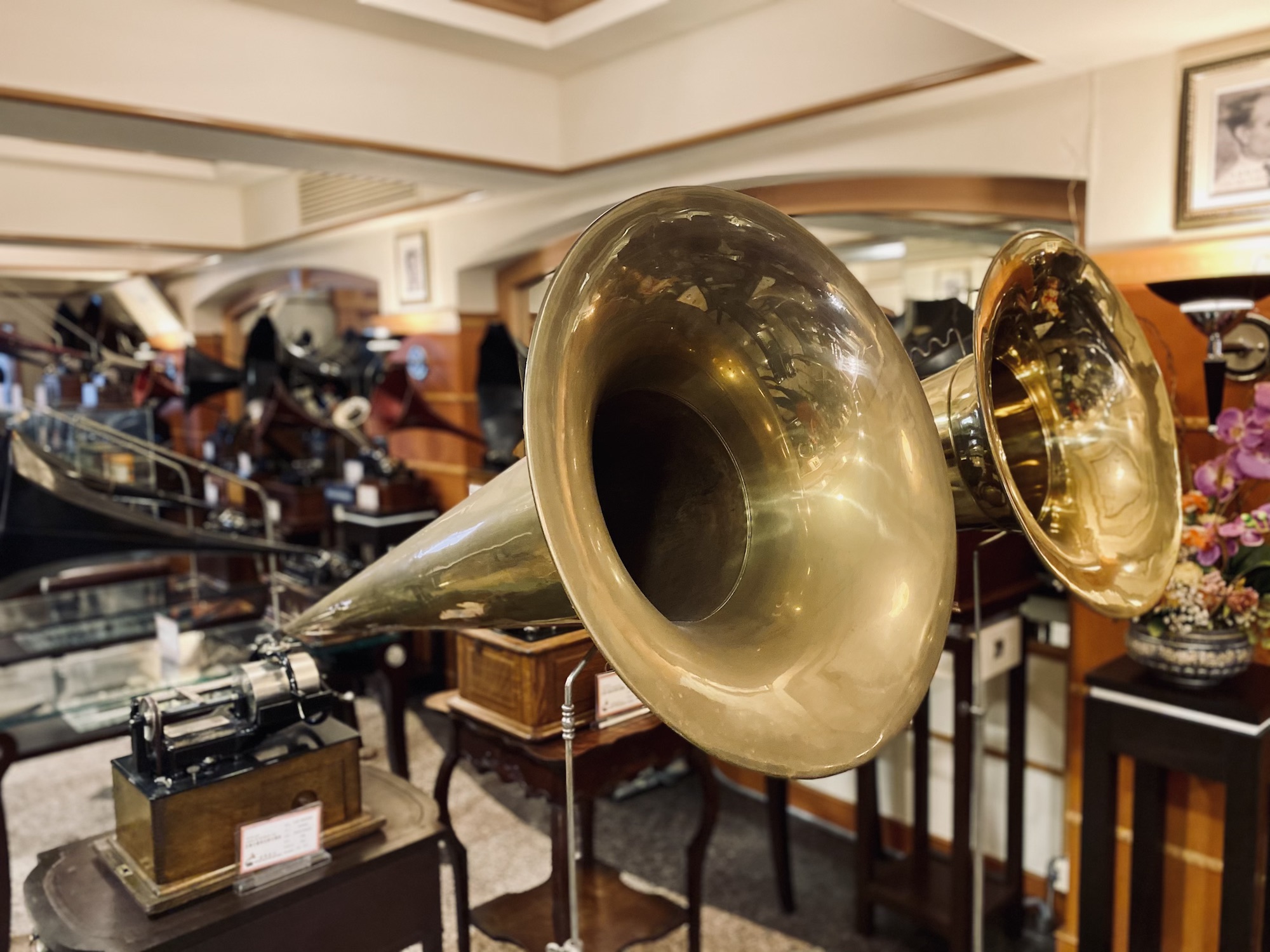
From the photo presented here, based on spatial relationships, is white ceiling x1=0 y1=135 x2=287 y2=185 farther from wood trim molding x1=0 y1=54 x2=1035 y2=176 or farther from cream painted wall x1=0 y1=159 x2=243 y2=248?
wood trim molding x1=0 y1=54 x2=1035 y2=176

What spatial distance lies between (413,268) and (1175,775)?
396 cm

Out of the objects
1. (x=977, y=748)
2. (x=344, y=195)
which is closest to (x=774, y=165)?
(x=977, y=748)

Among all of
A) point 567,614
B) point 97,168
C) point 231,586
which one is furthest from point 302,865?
point 97,168

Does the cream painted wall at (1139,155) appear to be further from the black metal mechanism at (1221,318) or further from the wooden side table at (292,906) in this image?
the wooden side table at (292,906)

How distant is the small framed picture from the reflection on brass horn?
3.60 m

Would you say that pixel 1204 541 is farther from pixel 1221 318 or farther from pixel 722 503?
pixel 722 503

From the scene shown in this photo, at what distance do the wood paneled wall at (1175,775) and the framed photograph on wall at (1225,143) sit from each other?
3.3 inches

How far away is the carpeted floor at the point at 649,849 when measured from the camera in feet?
8.63

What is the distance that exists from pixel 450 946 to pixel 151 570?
298cm

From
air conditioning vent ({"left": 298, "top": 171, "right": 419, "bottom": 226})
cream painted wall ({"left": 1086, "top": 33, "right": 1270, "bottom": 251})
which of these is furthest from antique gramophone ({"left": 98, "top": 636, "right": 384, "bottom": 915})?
air conditioning vent ({"left": 298, "top": 171, "right": 419, "bottom": 226})

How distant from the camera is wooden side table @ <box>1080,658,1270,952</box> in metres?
→ 1.88

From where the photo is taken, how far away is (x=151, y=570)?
4.56 m

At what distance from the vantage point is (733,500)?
3.96 ft

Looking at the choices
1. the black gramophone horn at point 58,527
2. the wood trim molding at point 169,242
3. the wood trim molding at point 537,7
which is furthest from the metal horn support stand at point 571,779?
the wood trim molding at point 169,242
